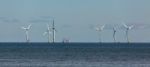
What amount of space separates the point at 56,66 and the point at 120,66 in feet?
31.0

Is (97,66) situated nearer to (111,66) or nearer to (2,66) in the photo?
(111,66)

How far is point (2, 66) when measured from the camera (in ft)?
301

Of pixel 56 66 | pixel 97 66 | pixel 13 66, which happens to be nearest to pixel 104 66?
pixel 97 66

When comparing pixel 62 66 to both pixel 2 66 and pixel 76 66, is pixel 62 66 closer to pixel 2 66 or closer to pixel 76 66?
pixel 76 66

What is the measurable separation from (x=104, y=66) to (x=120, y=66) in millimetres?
2506

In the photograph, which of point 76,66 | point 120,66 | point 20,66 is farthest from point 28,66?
point 120,66

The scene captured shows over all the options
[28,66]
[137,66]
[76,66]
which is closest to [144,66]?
[137,66]

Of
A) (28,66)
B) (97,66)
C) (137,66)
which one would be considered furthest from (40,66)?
(137,66)

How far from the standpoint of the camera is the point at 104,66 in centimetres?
9581

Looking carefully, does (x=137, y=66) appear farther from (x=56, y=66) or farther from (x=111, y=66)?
(x=56, y=66)

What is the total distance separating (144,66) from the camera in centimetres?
9425

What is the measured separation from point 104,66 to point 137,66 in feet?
16.1

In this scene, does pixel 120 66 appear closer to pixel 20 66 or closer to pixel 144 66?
pixel 144 66

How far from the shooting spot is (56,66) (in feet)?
310
